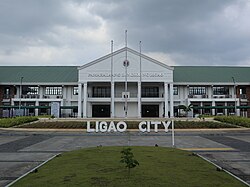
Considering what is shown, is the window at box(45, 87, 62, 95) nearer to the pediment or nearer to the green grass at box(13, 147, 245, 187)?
the pediment

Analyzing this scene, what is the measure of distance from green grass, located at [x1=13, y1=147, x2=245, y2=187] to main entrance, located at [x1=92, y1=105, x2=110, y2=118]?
134 ft

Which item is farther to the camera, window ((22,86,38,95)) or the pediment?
window ((22,86,38,95))

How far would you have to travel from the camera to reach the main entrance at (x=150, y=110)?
167 ft

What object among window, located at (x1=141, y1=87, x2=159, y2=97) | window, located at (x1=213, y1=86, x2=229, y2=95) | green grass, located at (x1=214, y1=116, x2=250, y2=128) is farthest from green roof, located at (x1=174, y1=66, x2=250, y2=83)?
green grass, located at (x1=214, y1=116, x2=250, y2=128)

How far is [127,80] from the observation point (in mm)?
45500

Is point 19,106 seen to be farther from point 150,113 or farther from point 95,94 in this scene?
point 150,113

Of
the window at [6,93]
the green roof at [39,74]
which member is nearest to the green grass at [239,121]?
the green roof at [39,74]

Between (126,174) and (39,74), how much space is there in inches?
1974

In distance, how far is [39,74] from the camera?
53875 millimetres

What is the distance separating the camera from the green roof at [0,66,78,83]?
168ft

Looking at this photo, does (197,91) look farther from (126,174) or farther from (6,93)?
(126,174)

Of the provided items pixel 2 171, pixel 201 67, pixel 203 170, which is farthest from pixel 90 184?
pixel 201 67

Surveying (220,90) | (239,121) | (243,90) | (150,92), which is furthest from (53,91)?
(243,90)

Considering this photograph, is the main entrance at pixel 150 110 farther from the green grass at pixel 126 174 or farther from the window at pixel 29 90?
the green grass at pixel 126 174
